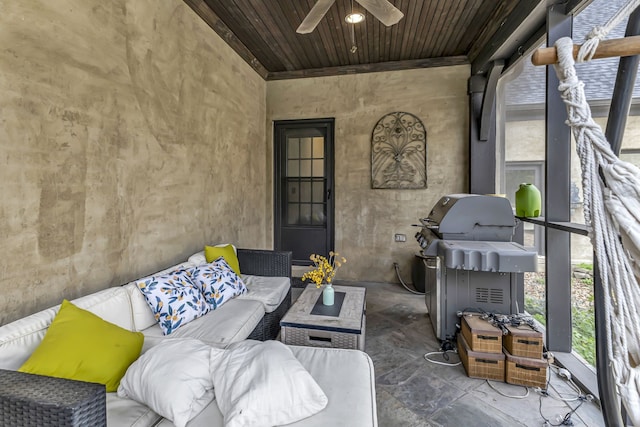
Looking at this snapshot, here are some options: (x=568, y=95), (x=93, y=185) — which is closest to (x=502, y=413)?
(x=568, y=95)

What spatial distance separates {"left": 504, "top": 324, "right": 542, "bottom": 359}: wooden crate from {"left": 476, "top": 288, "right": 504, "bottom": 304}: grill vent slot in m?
0.42

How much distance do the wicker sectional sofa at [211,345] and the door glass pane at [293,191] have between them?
8.08 ft

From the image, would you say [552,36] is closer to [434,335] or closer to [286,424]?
[434,335]

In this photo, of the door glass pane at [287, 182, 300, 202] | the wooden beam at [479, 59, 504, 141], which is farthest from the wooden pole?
the door glass pane at [287, 182, 300, 202]

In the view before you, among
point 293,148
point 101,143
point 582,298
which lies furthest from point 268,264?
point 582,298

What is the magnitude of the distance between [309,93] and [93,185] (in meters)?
3.48

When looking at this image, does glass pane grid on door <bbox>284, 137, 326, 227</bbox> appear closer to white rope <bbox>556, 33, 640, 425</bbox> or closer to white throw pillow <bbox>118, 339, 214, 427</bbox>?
white throw pillow <bbox>118, 339, 214, 427</bbox>

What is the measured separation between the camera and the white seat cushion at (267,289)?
98.7 inches

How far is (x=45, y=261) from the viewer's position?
1.67m

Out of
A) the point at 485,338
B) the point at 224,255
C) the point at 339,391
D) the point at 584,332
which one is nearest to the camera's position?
the point at 339,391

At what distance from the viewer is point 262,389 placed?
1107 millimetres

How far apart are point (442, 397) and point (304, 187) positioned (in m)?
3.49

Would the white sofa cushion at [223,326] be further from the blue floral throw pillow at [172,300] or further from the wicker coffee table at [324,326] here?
the wicker coffee table at [324,326]

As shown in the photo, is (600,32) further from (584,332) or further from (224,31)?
(224,31)
